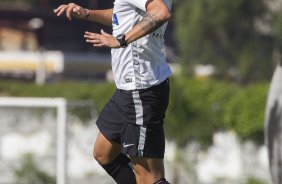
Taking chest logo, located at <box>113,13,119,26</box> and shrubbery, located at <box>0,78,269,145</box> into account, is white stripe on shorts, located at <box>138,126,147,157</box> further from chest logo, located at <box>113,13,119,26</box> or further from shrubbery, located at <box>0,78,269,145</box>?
shrubbery, located at <box>0,78,269,145</box>

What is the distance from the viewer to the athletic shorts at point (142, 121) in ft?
17.9

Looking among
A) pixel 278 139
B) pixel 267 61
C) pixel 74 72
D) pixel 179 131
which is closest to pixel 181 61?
pixel 267 61

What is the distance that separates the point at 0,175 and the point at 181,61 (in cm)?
2332

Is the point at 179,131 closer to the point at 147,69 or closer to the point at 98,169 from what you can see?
the point at 98,169

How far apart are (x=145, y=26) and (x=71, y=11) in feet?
2.11

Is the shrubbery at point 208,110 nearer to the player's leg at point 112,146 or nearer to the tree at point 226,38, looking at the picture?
Result: the player's leg at point 112,146

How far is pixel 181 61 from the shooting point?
1325 inches

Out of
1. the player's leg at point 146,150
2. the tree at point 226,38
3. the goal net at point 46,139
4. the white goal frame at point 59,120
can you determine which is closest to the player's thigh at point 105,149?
the player's leg at point 146,150

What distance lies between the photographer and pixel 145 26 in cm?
511

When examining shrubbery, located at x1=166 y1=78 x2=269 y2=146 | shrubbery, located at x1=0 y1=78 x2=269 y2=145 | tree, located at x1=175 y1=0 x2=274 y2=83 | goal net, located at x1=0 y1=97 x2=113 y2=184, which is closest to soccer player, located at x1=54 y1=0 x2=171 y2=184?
goal net, located at x1=0 y1=97 x2=113 y2=184

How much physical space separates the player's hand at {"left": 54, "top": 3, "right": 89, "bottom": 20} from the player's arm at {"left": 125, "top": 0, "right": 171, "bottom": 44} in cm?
52

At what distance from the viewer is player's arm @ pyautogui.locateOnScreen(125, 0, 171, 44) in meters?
5.09

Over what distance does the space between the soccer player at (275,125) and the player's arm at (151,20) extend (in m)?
2.73

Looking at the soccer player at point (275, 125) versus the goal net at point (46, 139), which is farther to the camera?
the goal net at point (46, 139)
